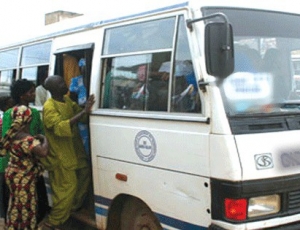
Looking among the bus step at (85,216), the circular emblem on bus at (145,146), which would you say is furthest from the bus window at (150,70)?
the bus step at (85,216)

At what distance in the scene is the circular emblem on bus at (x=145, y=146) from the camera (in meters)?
3.39

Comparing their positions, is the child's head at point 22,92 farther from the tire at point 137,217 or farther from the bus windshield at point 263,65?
the bus windshield at point 263,65

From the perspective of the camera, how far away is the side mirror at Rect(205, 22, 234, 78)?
2.76 metres

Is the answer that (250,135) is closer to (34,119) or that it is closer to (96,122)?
(96,122)

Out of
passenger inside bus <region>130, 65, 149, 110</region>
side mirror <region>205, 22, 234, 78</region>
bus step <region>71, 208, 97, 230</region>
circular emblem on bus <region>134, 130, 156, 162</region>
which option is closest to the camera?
side mirror <region>205, 22, 234, 78</region>

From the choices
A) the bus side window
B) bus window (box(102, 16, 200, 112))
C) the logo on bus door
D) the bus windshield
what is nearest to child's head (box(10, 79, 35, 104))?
bus window (box(102, 16, 200, 112))

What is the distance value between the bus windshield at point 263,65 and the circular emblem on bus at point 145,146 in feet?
2.51

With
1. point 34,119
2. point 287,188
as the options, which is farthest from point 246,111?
point 34,119

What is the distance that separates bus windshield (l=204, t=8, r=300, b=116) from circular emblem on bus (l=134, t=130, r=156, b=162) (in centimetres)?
77

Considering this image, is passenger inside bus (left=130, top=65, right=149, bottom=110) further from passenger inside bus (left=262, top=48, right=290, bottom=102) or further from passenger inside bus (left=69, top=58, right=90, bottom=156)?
passenger inside bus (left=262, top=48, right=290, bottom=102)

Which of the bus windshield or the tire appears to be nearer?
the bus windshield

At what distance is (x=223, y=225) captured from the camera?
284 centimetres

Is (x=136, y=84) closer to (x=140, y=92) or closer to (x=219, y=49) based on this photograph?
(x=140, y=92)

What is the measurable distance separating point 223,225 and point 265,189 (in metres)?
0.38
